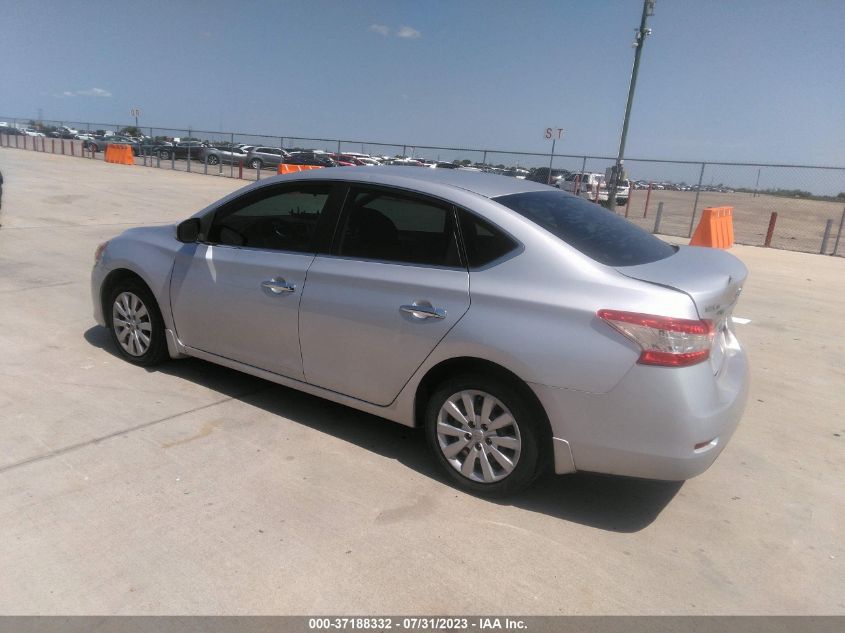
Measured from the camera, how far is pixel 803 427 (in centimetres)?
452

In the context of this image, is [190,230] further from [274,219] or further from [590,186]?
[590,186]

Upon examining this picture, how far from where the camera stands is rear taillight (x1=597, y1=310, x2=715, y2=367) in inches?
112

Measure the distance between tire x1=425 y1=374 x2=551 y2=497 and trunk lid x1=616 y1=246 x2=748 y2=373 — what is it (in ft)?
2.72

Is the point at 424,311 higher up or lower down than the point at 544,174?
lower down

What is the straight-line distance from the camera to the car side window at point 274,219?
13.1 feet

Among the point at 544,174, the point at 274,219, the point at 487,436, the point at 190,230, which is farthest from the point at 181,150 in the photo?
the point at 487,436

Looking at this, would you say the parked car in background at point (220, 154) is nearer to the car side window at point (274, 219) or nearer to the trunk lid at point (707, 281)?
the car side window at point (274, 219)

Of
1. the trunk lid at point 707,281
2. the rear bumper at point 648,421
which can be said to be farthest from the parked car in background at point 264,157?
the rear bumper at point 648,421

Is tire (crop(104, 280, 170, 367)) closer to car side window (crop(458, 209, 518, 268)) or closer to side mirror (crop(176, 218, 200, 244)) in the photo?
side mirror (crop(176, 218, 200, 244))

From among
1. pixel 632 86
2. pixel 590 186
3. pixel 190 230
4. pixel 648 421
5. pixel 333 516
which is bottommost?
pixel 333 516

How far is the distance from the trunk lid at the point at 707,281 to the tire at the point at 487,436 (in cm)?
83

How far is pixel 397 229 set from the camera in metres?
3.70

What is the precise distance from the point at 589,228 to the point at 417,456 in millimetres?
1623

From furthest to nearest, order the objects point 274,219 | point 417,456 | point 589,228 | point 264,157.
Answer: point 264,157, point 274,219, point 417,456, point 589,228
